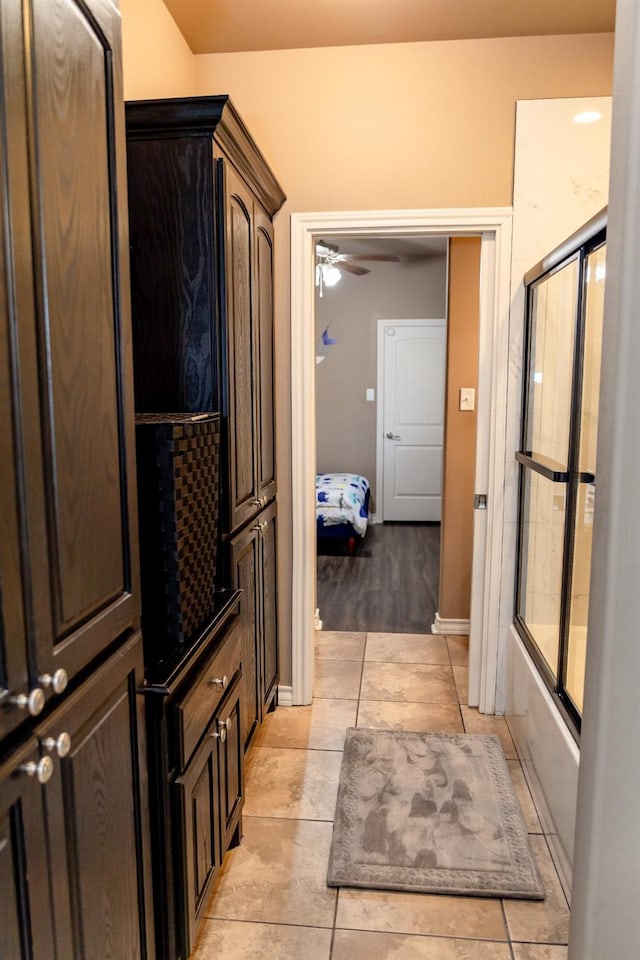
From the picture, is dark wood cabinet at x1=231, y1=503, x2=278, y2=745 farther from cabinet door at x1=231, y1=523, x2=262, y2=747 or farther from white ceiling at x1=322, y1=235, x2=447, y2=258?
white ceiling at x1=322, y1=235, x2=447, y2=258

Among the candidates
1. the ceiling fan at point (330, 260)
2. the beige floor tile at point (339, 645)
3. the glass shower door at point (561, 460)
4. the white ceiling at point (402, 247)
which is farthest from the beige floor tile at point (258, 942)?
the white ceiling at point (402, 247)

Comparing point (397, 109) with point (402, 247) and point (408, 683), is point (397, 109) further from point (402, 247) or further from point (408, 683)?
point (402, 247)

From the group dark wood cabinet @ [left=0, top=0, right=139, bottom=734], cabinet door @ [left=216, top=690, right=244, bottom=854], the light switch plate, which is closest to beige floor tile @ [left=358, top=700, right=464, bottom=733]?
cabinet door @ [left=216, top=690, right=244, bottom=854]

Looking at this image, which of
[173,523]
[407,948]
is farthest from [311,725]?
[173,523]

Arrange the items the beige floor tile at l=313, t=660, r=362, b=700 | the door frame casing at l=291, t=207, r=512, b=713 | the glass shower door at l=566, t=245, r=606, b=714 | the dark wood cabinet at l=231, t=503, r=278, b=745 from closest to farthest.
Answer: the glass shower door at l=566, t=245, r=606, b=714
the dark wood cabinet at l=231, t=503, r=278, b=745
the door frame casing at l=291, t=207, r=512, b=713
the beige floor tile at l=313, t=660, r=362, b=700

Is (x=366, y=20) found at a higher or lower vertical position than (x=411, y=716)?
higher

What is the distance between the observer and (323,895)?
1.99m

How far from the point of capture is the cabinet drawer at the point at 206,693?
1501mm

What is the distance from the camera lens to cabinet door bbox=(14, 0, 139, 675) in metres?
0.94

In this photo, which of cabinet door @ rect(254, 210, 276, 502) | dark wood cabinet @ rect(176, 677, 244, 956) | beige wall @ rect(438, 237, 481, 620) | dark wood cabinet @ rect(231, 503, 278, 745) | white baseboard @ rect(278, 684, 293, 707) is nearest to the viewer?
dark wood cabinet @ rect(176, 677, 244, 956)

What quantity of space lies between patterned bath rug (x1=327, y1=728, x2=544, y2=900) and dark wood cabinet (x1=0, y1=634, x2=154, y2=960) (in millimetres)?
905

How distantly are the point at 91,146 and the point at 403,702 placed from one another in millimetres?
2711

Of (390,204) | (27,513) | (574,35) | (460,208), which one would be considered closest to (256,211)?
(390,204)

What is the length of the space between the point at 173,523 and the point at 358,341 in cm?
583
